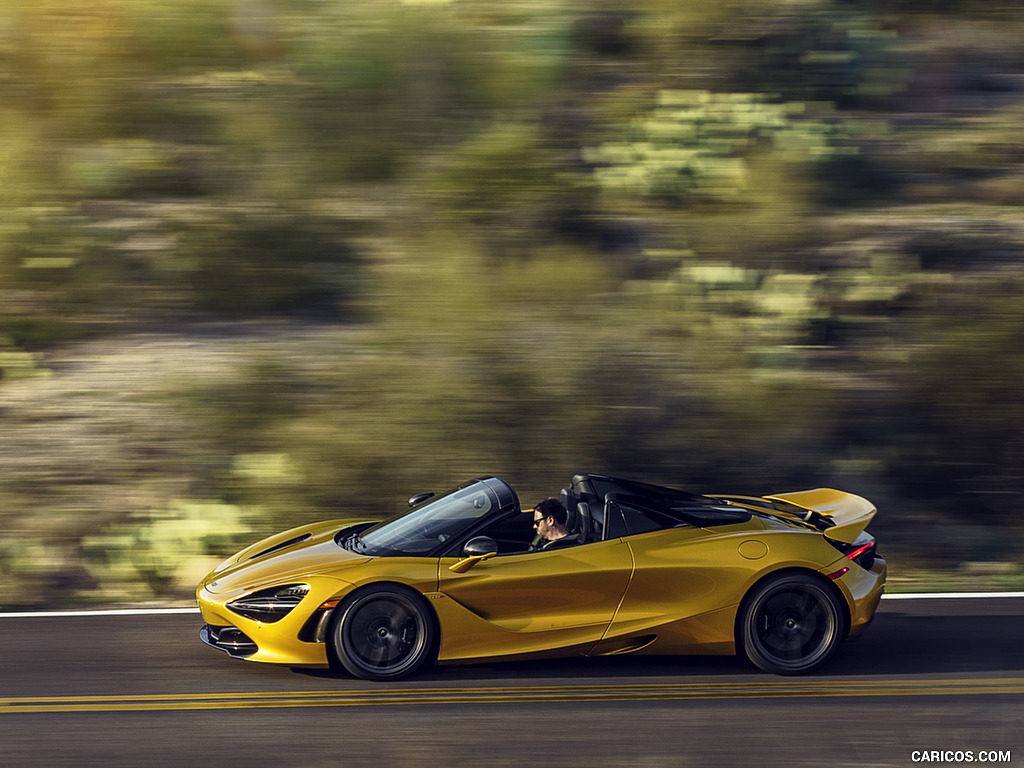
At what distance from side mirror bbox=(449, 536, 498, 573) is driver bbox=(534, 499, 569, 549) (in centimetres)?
36

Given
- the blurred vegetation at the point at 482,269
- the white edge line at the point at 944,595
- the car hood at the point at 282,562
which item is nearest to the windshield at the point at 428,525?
the car hood at the point at 282,562

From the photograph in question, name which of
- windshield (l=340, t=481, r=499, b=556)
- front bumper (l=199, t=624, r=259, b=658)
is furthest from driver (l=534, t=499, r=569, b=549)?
front bumper (l=199, t=624, r=259, b=658)

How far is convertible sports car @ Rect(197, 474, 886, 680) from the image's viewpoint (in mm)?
6805

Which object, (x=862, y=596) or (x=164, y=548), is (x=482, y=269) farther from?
(x=862, y=596)

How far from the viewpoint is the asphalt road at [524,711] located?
5902 millimetres

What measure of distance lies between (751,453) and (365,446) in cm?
381

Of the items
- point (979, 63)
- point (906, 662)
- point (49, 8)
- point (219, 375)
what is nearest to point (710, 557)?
point (906, 662)

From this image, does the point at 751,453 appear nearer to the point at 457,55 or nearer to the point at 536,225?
the point at 536,225

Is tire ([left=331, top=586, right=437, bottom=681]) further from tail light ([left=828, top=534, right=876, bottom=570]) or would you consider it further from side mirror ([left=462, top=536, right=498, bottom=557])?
tail light ([left=828, top=534, right=876, bottom=570])

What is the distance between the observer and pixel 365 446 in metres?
11.1

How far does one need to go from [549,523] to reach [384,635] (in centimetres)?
116

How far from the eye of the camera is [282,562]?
7164mm

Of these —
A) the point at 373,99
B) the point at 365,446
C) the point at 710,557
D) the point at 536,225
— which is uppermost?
the point at 373,99

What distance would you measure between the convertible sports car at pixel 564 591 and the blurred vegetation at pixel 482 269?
137 inches
